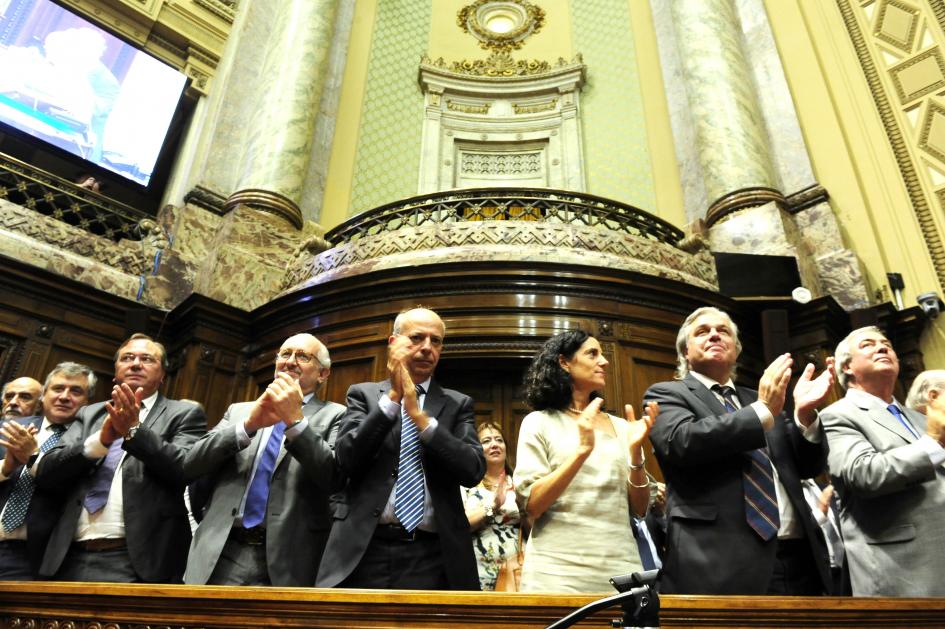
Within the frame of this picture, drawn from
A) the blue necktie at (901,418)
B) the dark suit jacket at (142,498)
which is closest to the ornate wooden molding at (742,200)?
the blue necktie at (901,418)

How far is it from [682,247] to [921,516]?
452cm

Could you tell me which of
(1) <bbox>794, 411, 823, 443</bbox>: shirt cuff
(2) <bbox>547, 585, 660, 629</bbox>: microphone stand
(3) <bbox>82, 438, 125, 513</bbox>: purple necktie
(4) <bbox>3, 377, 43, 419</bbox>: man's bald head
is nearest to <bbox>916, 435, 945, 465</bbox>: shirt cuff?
(1) <bbox>794, 411, 823, 443</bbox>: shirt cuff

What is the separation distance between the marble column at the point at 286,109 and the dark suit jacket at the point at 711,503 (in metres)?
5.49

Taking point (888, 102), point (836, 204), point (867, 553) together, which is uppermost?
point (888, 102)

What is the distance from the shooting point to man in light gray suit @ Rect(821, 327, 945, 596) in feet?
5.38

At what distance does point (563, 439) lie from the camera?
1.84 meters

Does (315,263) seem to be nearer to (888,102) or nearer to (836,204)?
(836,204)

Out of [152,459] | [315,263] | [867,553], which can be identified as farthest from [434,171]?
[867,553]

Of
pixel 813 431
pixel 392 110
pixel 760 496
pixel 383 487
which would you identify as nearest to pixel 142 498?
pixel 383 487

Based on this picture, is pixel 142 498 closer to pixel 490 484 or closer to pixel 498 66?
pixel 490 484

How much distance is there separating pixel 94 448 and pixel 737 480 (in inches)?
79.3

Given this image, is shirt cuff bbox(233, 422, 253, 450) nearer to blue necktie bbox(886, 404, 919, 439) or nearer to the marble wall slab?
blue necktie bbox(886, 404, 919, 439)

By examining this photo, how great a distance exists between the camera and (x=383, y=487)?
1845mm

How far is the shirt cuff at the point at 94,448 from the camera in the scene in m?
2.09
